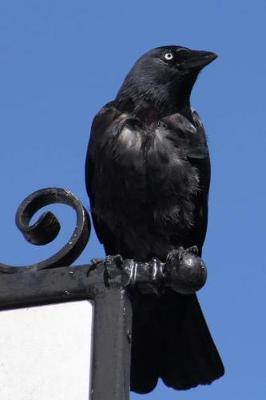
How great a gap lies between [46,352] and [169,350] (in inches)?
112

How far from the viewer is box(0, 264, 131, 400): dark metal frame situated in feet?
6.30

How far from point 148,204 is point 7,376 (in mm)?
3287

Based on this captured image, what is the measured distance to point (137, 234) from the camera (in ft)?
17.6

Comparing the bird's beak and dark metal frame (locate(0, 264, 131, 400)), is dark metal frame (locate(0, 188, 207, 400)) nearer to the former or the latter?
dark metal frame (locate(0, 264, 131, 400))

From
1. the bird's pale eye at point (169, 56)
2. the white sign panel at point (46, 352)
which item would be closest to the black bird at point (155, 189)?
the bird's pale eye at point (169, 56)

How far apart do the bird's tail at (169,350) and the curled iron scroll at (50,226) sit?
6.22 ft

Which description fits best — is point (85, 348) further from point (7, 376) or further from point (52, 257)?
point (52, 257)

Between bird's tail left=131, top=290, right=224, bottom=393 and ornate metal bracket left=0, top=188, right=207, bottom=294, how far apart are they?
1916mm

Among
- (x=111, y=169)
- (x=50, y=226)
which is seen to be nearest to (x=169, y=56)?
(x=111, y=169)

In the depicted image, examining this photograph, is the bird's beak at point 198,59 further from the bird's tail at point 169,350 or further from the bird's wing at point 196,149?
the bird's tail at point 169,350

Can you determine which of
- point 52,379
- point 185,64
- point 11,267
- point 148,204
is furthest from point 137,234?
point 52,379

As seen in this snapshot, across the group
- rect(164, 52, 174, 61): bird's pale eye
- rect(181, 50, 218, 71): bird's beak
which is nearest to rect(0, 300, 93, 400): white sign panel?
rect(181, 50, 218, 71): bird's beak

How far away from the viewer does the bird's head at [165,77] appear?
228 inches

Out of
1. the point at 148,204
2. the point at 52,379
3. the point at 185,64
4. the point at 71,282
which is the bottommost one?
the point at 52,379
